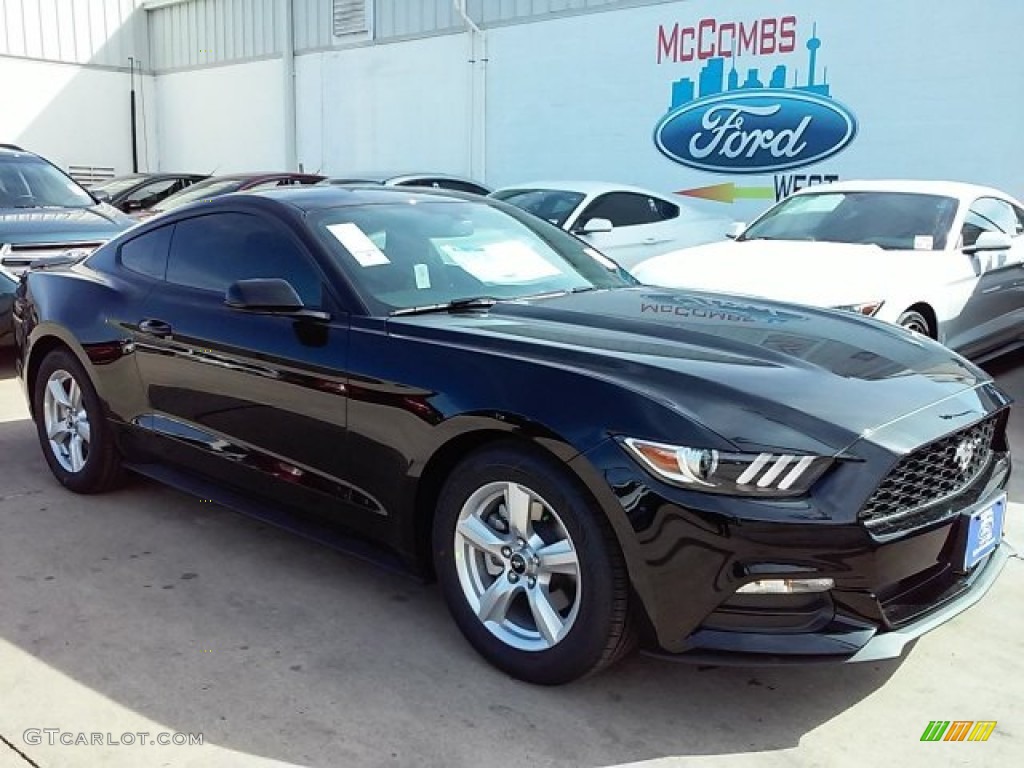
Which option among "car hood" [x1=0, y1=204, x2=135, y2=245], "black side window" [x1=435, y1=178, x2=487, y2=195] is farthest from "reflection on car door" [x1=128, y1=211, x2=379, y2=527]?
"black side window" [x1=435, y1=178, x2=487, y2=195]

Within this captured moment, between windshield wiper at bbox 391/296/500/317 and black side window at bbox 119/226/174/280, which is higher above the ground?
black side window at bbox 119/226/174/280

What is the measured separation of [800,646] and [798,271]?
155 inches

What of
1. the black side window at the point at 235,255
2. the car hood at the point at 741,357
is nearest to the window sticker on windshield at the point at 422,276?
the car hood at the point at 741,357

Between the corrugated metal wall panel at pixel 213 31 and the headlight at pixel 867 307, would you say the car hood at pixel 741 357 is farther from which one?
the corrugated metal wall panel at pixel 213 31

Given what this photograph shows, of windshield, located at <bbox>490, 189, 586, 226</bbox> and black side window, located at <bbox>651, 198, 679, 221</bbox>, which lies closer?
windshield, located at <bbox>490, 189, 586, 226</bbox>

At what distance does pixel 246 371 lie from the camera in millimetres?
3730

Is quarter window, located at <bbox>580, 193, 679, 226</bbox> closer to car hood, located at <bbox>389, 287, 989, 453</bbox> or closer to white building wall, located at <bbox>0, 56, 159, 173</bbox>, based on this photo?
car hood, located at <bbox>389, 287, 989, 453</bbox>

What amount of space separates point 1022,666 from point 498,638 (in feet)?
5.55

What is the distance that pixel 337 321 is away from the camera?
345cm

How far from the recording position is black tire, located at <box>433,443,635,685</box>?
2.70m

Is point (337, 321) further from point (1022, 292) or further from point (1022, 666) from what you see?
point (1022, 292)

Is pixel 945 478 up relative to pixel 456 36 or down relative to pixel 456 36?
down

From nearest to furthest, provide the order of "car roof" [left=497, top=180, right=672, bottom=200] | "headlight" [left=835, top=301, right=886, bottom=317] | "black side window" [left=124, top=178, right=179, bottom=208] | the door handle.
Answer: the door handle < "headlight" [left=835, top=301, right=886, bottom=317] < "car roof" [left=497, top=180, right=672, bottom=200] < "black side window" [left=124, top=178, right=179, bottom=208]

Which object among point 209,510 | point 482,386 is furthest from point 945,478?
point 209,510
